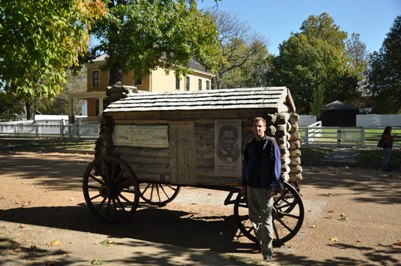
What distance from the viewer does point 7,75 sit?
23.1ft

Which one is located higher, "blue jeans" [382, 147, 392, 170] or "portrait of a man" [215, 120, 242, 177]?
"portrait of a man" [215, 120, 242, 177]

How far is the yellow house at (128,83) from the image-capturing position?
40938 mm

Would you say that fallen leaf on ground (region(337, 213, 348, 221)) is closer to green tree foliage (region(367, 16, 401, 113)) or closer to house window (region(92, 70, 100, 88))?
green tree foliage (region(367, 16, 401, 113))

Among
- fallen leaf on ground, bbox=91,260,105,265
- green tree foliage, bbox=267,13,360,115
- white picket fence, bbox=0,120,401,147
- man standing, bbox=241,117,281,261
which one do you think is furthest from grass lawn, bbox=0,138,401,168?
green tree foliage, bbox=267,13,360,115

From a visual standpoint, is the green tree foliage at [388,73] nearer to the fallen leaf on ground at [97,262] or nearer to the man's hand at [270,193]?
the man's hand at [270,193]

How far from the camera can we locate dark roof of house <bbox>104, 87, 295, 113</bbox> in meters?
6.62

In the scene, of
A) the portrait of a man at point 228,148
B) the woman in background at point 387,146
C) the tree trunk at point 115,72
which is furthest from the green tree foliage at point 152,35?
the portrait of a man at point 228,148

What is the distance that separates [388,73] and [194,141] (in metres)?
34.3

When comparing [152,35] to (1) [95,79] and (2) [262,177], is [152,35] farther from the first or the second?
(1) [95,79]

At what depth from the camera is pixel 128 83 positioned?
1658 inches

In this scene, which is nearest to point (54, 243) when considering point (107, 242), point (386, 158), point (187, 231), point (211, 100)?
point (107, 242)

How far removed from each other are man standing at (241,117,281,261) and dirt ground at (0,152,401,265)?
0.38m

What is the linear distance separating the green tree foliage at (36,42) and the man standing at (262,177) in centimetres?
386

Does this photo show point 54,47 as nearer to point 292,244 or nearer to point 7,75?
point 7,75
